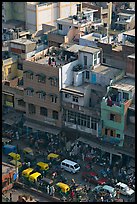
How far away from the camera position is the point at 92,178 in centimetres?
3850

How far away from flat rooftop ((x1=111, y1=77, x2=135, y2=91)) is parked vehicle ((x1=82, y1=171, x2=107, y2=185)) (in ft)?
23.6

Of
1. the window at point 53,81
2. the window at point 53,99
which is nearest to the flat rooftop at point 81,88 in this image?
the window at point 53,81

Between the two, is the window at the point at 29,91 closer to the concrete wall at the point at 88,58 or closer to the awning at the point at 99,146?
the concrete wall at the point at 88,58

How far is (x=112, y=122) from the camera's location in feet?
131

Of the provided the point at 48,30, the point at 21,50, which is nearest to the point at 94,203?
the point at 21,50

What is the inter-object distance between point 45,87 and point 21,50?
8.71 m

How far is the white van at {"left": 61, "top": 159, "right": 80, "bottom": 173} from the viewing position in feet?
130

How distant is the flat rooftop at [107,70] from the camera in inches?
1678

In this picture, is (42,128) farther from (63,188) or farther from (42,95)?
(63,188)

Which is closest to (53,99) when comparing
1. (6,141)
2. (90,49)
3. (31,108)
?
(31,108)

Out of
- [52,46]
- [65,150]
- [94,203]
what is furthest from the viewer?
[52,46]

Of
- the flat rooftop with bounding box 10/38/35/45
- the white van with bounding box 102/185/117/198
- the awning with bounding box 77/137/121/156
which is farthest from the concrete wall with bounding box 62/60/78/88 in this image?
the white van with bounding box 102/185/117/198

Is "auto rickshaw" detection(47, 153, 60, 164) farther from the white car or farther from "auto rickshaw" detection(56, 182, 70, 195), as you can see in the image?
the white car

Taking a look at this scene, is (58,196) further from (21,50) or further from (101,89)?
(21,50)
